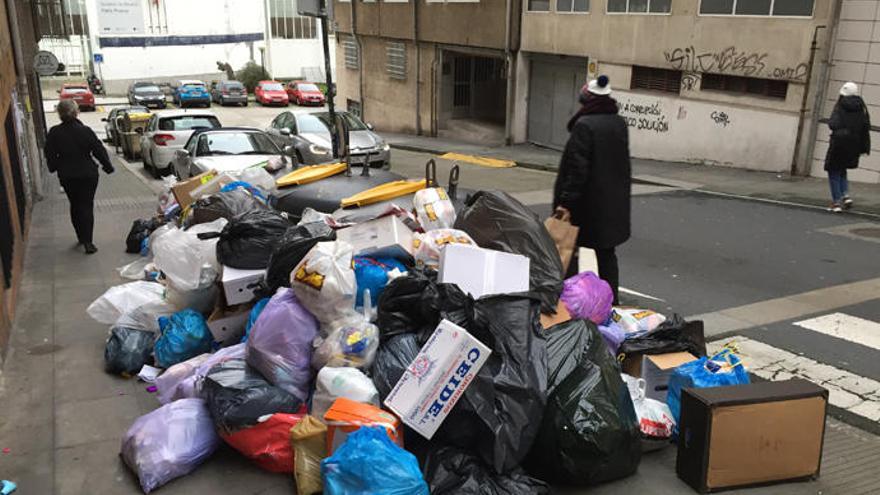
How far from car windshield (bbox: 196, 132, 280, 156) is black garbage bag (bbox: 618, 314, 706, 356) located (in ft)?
29.0

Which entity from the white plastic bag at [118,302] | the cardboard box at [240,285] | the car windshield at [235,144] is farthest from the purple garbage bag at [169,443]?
the car windshield at [235,144]

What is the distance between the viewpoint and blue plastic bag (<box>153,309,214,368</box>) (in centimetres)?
484

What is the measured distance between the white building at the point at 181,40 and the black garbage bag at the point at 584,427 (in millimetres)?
58751

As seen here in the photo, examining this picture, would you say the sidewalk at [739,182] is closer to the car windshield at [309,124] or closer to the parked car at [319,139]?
the parked car at [319,139]

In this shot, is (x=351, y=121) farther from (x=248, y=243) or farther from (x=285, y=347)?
(x=285, y=347)

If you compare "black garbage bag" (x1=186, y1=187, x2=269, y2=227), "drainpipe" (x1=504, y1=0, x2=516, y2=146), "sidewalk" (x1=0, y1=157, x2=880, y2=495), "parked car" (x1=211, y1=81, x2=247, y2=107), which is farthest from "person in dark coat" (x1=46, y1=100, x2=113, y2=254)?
"parked car" (x1=211, y1=81, x2=247, y2=107)

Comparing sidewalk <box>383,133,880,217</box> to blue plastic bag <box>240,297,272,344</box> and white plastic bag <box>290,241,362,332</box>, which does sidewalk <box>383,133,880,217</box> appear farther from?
blue plastic bag <box>240,297,272,344</box>

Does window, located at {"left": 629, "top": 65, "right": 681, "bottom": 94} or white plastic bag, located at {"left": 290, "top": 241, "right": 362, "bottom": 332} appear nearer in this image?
white plastic bag, located at {"left": 290, "top": 241, "right": 362, "bottom": 332}

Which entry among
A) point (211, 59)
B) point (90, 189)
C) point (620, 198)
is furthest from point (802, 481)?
point (211, 59)

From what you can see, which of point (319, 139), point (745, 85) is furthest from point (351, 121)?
point (745, 85)

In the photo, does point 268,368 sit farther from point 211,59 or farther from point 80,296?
point 211,59

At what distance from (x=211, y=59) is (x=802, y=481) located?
63.0 m

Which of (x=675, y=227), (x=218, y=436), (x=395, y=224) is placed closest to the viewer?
(x=218, y=436)

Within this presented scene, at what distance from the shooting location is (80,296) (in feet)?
22.8
